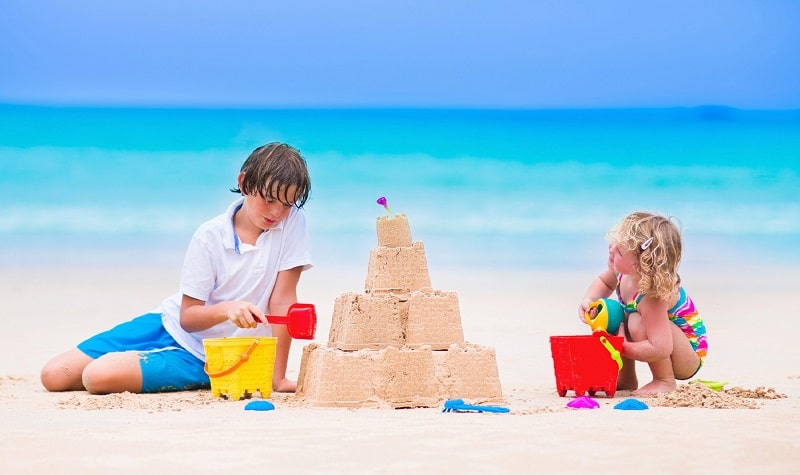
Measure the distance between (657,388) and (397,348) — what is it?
1.15 meters

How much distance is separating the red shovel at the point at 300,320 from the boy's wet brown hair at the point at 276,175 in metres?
0.50

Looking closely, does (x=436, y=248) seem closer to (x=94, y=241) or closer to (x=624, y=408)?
(x=94, y=241)

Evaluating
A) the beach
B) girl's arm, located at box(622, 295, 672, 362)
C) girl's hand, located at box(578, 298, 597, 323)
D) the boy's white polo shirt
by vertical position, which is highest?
the boy's white polo shirt

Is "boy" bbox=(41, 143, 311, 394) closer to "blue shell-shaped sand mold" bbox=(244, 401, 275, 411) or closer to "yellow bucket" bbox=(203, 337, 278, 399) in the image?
"yellow bucket" bbox=(203, 337, 278, 399)

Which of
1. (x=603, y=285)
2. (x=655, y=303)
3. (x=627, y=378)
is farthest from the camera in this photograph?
(x=603, y=285)

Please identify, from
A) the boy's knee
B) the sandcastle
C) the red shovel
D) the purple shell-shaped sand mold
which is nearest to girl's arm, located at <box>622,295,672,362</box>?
the purple shell-shaped sand mold

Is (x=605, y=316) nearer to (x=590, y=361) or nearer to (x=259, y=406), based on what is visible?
(x=590, y=361)

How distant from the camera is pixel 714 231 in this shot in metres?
15.8

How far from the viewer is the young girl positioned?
177 inches

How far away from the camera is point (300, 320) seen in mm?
4484

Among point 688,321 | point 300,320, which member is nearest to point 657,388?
point 688,321

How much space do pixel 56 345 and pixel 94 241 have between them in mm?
7672

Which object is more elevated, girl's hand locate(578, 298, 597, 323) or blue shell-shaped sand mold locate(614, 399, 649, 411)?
girl's hand locate(578, 298, 597, 323)

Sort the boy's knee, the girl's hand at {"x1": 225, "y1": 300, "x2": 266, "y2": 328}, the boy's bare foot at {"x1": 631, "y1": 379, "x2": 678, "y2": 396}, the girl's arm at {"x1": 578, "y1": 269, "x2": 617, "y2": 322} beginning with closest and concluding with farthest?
the girl's hand at {"x1": 225, "y1": 300, "x2": 266, "y2": 328}
the boy's bare foot at {"x1": 631, "y1": 379, "x2": 678, "y2": 396}
the girl's arm at {"x1": 578, "y1": 269, "x2": 617, "y2": 322}
the boy's knee
